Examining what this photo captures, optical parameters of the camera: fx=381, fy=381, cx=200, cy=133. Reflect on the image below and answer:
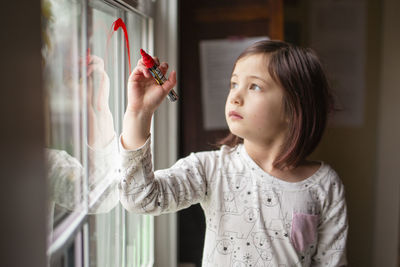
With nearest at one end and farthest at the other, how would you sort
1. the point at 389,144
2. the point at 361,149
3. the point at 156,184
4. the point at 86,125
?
the point at 86,125
the point at 156,184
the point at 389,144
the point at 361,149

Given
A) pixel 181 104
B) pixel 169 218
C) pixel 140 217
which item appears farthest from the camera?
pixel 181 104

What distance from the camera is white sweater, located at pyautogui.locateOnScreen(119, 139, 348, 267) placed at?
0.89 meters

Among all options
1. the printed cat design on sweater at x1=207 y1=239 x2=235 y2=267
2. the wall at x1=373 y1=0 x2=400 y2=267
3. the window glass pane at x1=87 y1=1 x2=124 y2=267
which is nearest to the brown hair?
the printed cat design on sweater at x1=207 y1=239 x2=235 y2=267

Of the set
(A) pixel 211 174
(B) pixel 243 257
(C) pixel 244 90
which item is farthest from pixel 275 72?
(B) pixel 243 257

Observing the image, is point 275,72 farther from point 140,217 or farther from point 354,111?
point 354,111

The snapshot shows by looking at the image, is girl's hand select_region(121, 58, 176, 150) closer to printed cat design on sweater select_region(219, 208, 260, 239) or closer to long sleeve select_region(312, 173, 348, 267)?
printed cat design on sweater select_region(219, 208, 260, 239)

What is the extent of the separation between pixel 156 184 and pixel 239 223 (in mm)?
233

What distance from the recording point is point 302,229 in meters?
0.92

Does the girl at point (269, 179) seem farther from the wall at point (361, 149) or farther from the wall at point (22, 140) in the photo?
the wall at point (361, 149)

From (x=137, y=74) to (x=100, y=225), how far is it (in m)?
0.31

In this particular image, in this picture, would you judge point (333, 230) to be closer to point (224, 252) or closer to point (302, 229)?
point (302, 229)

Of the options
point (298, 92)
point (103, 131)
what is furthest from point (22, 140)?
point (298, 92)

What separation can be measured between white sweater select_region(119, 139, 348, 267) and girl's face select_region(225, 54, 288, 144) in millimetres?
103

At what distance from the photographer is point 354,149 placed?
1996mm
